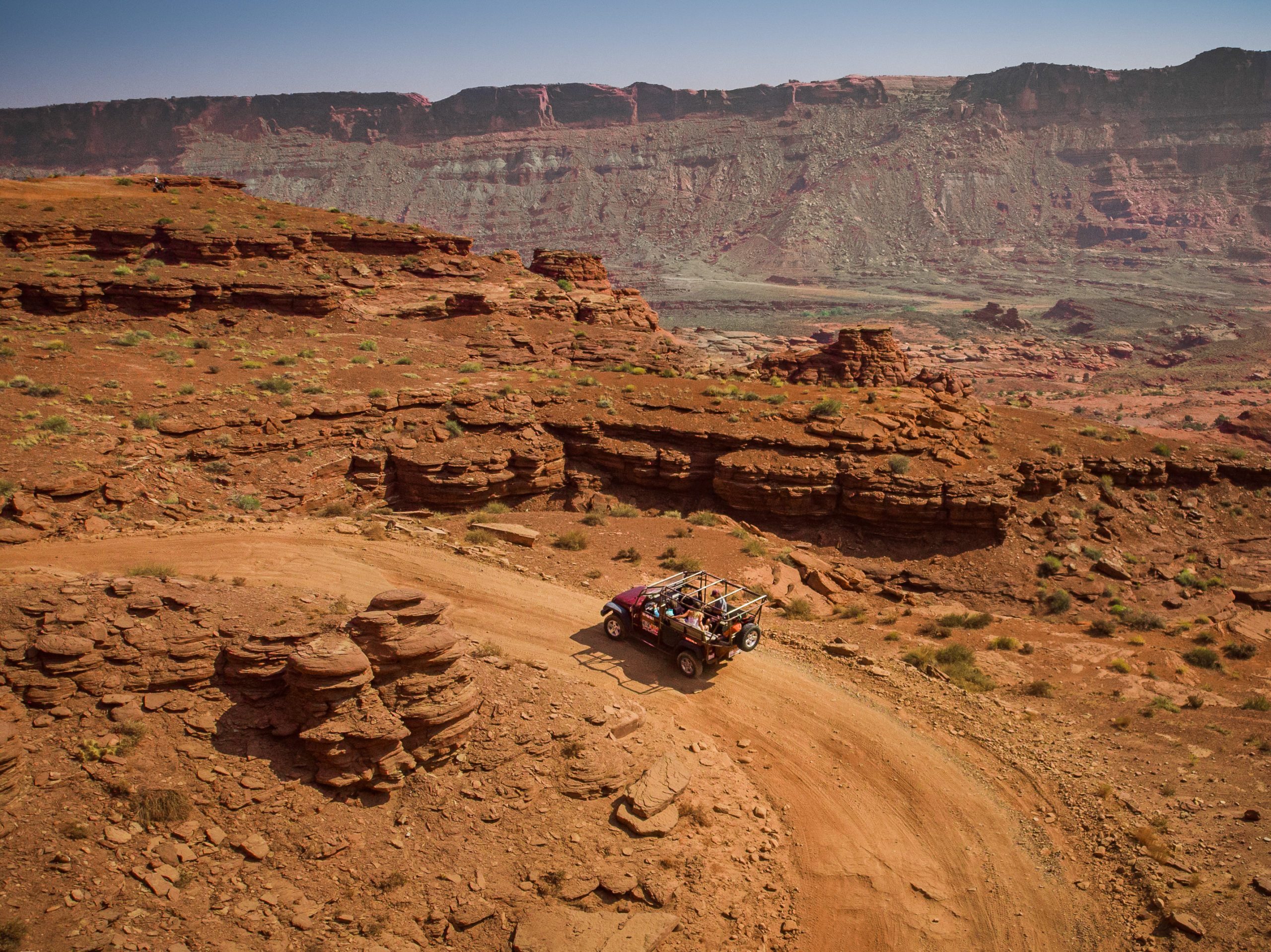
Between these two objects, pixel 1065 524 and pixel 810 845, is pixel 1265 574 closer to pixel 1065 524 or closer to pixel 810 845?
pixel 1065 524

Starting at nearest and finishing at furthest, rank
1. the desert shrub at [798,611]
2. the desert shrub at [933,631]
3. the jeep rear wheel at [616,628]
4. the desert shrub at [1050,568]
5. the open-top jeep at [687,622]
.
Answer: the open-top jeep at [687,622]
the jeep rear wheel at [616,628]
the desert shrub at [798,611]
the desert shrub at [933,631]
the desert shrub at [1050,568]

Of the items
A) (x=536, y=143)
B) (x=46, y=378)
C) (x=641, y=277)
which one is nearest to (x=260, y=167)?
(x=536, y=143)

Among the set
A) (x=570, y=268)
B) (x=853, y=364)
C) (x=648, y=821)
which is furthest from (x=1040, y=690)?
(x=570, y=268)

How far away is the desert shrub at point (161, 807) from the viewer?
771 cm

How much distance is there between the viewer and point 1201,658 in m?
17.5

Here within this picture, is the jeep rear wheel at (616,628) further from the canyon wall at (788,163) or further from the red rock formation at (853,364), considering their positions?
the canyon wall at (788,163)

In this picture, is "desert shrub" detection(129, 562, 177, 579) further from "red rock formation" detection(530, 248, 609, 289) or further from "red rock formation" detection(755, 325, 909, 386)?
"red rock formation" detection(530, 248, 609, 289)

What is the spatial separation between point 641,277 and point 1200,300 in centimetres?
9917

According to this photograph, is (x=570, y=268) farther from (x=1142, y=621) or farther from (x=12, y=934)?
(x=12, y=934)

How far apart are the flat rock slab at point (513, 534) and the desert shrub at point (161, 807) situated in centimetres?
1117

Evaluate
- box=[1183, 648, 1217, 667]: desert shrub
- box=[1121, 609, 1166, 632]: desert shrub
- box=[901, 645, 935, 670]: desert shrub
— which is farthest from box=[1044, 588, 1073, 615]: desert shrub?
box=[901, 645, 935, 670]: desert shrub

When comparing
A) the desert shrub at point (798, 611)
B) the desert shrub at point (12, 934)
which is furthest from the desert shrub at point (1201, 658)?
the desert shrub at point (12, 934)

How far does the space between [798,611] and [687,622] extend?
5.56 metres

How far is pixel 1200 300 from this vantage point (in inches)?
4806
